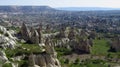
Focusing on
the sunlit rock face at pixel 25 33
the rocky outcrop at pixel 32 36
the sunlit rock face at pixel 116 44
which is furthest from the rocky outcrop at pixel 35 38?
the sunlit rock face at pixel 116 44

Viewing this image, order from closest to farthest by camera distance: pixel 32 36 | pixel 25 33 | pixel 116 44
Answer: pixel 116 44 → pixel 32 36 → pixel 25 33

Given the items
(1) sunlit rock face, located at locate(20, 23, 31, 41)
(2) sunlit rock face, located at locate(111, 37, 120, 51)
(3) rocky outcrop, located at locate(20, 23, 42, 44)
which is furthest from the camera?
(1) sunlit rock face, located at locate(20, 23, 31, 41)

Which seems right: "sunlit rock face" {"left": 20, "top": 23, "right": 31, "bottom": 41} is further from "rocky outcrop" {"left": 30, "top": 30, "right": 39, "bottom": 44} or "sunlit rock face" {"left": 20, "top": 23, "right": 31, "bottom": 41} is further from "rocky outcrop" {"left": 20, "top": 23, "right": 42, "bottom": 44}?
"rocky outcrop" {"left": 30, "top": 30, "right": 39, "bottom": 44}

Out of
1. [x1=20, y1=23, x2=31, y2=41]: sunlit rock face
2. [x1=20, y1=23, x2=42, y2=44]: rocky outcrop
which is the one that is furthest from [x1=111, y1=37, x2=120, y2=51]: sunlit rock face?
[x1=20, y1=23, x2=31, y2=41]: sunlit rock face

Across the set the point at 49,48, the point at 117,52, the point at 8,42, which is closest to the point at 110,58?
the point at 117,52

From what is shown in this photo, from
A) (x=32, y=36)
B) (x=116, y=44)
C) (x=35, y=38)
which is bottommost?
(x=116, y=44)

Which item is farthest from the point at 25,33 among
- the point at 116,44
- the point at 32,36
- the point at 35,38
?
the point at 116,44

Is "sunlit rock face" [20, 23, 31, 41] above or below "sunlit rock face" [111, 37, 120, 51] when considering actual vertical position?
above

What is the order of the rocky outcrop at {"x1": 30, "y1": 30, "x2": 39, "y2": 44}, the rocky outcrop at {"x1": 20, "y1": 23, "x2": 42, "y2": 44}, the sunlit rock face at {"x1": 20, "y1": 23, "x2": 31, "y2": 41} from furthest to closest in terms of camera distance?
the sunlit rock face at {"x1": 20, "y1": 23, "x2": 31, "y2": 41} < the rocky outcrop at {"x1": 20, "y1": 23, "x2": 42, "y2": 44} < the rocky outcrop at {"x1": 30, "y1": 30, "x2": 39, "y2": 44}

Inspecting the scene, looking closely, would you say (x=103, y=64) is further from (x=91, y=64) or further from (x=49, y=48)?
(x=49, y=48)

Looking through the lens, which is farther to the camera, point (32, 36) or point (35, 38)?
point (32, 36)

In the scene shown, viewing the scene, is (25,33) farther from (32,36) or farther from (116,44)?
(116,44)
